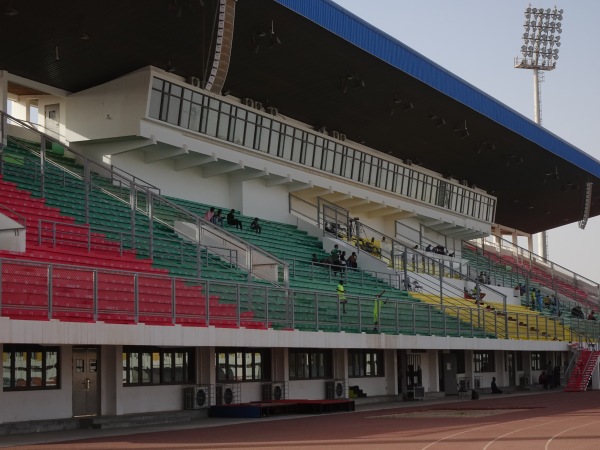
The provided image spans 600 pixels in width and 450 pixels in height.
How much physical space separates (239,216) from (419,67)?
339 inches

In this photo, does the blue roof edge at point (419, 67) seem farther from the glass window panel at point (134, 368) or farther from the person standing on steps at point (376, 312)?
the glass window panel at point (134, 368)

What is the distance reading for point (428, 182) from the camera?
5466cm

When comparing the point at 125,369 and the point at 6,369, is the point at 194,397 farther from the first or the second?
the point at 6,369

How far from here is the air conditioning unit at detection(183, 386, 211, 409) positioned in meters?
28.8

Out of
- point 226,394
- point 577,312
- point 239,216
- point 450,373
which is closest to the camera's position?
point 226,394

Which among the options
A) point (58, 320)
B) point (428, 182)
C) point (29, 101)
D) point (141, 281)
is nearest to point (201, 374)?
point (141, 281)

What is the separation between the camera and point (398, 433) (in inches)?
864

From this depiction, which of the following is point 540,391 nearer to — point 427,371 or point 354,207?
point 427,371

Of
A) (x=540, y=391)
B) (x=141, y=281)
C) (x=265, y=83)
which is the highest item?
(x=265, y=83)

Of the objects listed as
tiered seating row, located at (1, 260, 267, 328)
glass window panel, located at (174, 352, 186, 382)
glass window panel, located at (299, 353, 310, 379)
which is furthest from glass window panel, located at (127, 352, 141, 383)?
glass window panel, located at (299, 353, 310, 379)

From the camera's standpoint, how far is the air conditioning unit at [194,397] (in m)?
28.8

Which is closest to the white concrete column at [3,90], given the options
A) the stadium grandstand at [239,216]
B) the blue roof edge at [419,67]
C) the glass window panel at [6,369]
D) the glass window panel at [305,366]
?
the stadium grandstand at [239,216]

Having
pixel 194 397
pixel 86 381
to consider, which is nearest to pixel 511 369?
pixel 194 397

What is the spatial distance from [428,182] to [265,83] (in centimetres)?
1748
